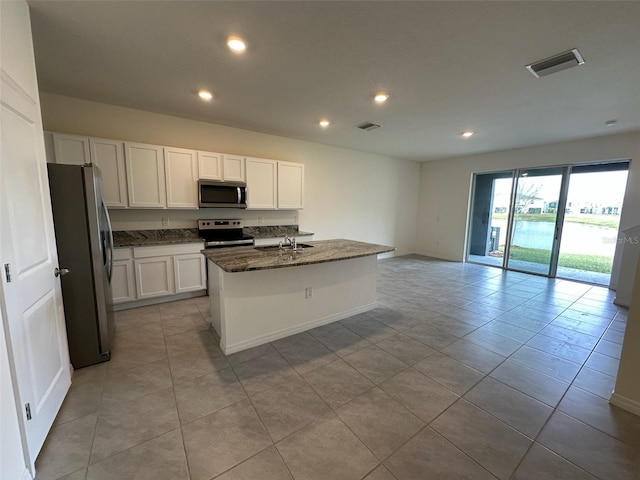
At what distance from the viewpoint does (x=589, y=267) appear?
523cm

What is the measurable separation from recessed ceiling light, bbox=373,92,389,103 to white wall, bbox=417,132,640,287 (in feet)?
13.5

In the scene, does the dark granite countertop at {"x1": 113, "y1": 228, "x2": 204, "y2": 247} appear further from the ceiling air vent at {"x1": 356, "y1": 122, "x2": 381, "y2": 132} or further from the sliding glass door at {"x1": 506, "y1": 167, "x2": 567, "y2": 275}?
the sliding glass door at {"x1": 506, "y1": 167, "x2": 567, "y2": 275}

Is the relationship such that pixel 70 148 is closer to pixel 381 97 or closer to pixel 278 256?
pixel 278 256

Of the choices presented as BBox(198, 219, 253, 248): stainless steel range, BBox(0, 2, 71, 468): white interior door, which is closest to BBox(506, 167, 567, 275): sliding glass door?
BBox(198, 219, 253, 248): stainless steel range

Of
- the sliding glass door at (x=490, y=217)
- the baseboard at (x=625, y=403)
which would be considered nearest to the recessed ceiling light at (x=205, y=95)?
the baseboard at (x=625, y=403)

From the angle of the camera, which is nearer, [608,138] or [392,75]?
[392,75]

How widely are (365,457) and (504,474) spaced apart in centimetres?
72

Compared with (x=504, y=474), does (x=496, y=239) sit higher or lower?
higher

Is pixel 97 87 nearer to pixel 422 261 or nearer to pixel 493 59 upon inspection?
pixel 493 59

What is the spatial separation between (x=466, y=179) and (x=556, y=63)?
14.4 feet

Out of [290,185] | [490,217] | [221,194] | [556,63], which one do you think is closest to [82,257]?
[221,194]

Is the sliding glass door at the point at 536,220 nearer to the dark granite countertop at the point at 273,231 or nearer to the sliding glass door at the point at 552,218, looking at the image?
the sliding glass door at the point at 552,218

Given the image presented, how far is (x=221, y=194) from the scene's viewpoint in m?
4.02

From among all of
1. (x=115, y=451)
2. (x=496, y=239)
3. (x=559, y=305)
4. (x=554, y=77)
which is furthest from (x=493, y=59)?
(x=496, y=239)
